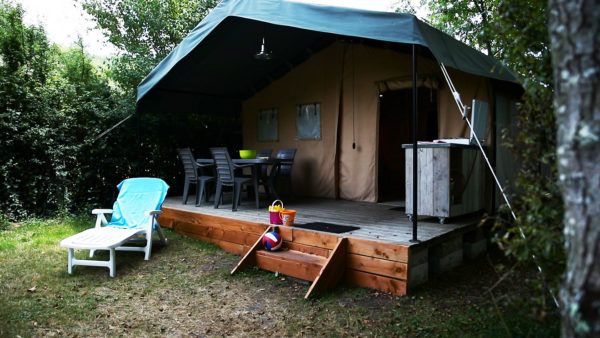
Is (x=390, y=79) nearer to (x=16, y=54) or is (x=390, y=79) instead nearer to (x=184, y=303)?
(x=184, y=303)

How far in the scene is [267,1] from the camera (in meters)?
4.16

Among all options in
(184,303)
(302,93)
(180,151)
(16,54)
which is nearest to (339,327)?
(184,303)

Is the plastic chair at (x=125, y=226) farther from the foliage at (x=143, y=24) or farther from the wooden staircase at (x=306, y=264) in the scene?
the foliage at (x=143, y=24)

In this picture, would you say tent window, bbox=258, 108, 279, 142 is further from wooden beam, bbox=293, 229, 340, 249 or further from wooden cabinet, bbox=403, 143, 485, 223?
wooden beam, bbox=293, 229, 340, 249

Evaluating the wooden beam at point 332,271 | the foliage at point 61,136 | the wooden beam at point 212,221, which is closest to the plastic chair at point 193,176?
the wooden beam at point 212,221

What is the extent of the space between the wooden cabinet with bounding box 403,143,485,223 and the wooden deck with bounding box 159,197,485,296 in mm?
146

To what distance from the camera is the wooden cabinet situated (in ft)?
12.9

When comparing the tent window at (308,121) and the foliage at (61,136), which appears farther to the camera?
the tent window at (308,121)

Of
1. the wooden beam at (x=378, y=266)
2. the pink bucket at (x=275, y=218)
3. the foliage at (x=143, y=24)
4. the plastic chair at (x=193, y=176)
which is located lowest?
the wooden beam at (x=378, y=266)

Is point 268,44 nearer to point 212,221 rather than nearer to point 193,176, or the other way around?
point 193,176

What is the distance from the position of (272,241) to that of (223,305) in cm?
85

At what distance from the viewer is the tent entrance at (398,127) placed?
764 cm

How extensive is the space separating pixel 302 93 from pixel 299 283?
4.08 m

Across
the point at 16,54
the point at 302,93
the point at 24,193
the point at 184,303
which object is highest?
the point at 16,54
